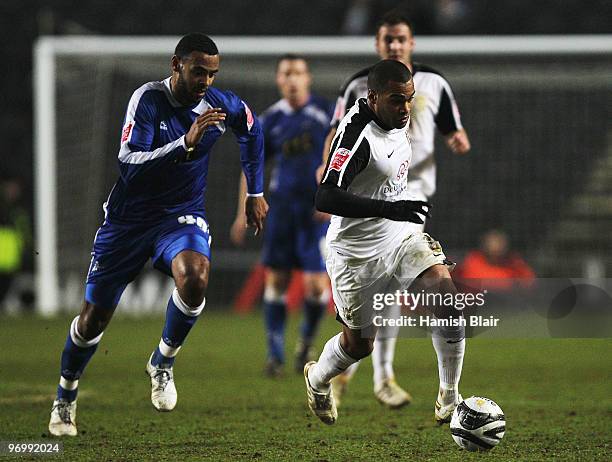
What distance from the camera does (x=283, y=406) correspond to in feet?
22.1

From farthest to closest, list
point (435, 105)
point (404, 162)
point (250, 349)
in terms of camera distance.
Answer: point (250, 349) → point (435, 105) → point (404, 162)

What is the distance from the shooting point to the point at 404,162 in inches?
208

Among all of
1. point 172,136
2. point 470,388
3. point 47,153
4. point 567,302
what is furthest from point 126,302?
point 172,136

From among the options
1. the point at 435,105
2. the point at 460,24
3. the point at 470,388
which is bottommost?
the point at 470,388

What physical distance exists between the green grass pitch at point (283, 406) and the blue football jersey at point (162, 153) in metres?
1.19

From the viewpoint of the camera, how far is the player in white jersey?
4.94 m

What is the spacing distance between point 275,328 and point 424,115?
2592 mm

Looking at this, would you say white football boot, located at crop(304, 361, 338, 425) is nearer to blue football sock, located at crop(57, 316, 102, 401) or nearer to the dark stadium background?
blue football sock, located at crop(57, 316, 102, 401)

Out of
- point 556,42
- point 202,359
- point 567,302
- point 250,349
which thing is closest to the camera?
point 202,359

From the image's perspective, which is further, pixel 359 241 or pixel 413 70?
pixel 413 70

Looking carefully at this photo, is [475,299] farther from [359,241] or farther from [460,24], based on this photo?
[460,24]

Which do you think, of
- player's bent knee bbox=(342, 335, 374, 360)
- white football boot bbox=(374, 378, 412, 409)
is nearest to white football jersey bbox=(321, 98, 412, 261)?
player's bent knee bbox=(342, 335, 374, 360)

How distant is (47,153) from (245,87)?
273 centimetres

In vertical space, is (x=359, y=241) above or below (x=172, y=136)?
below
